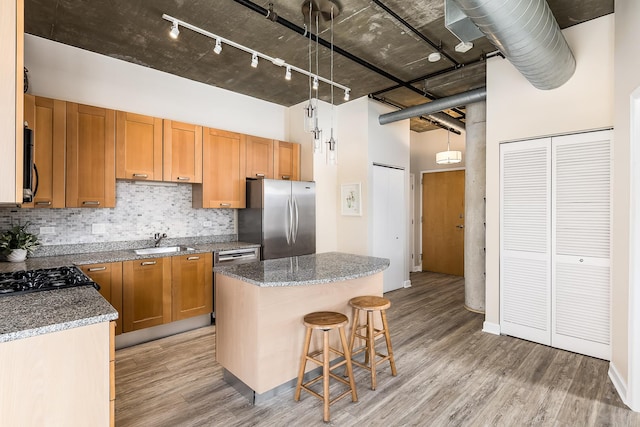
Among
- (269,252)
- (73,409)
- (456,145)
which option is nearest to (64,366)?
(73,409)

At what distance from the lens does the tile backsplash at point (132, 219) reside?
3250 mm

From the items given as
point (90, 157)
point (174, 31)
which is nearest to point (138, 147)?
point (90, 157)

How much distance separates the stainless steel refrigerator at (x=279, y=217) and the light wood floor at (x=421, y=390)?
1389 millimetres

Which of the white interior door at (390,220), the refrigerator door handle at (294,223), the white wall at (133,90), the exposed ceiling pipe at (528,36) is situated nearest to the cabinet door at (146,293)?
the refrigerator door handle at (294,223)

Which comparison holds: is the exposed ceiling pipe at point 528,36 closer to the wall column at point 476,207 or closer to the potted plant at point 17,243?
the wall column at point 476,207

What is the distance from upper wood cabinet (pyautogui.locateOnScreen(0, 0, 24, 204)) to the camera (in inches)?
58.1

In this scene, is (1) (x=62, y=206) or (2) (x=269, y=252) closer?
(1) (x=62, y=206)

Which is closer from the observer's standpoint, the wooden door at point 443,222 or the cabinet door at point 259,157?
the cabinet door at point 259,157

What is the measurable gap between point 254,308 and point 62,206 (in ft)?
7.30

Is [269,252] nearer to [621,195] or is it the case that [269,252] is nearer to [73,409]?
[73,409]

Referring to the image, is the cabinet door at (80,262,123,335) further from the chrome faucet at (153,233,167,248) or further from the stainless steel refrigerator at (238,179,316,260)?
the stainless steel refrigerator at (238,179,316,260)

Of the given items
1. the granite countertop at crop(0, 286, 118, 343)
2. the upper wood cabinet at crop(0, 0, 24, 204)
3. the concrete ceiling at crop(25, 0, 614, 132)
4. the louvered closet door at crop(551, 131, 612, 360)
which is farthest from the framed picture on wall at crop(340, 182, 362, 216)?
the upper wood cabinet at crop(0, 0, 24, 204)

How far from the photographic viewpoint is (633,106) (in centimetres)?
228

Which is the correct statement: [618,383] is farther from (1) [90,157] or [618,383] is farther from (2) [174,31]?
(1) [90,157]
